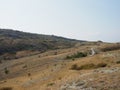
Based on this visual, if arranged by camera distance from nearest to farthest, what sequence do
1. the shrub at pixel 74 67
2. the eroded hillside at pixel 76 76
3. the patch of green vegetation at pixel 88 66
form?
the eroded hillside at pixel 76 76 → the patch of green vegetation at pixel 88 66 → the shrub at pixel 74 67

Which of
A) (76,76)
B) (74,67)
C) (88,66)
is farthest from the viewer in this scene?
(74,67)

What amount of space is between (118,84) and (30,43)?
9373 cm

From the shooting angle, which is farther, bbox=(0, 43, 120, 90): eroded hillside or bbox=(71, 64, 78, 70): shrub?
A: bbox=(71, 64, 78, 70): shrub

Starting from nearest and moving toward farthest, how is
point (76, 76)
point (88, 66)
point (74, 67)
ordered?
point (76, 76) < point (88, 66) < point (74, 67)

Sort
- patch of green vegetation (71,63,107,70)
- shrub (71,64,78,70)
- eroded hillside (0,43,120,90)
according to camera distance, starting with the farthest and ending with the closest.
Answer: shrub (71,64,78,70), patch of green vegetation (71,63,107,70), eroded hillside (0,43,120,90)

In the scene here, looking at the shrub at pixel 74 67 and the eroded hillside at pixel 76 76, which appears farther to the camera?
the shrub at pixel 74 67

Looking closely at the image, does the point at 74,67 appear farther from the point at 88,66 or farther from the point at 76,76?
the point at 76,76

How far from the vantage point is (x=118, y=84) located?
1004 inches

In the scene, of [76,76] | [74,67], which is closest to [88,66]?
[74,67]

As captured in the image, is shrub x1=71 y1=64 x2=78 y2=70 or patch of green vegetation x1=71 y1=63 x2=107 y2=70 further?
shrub x1=71 y1=64 x2=78 y2=70

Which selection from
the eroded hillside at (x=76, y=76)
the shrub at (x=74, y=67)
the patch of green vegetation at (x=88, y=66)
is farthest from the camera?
the shrub at (x=74, y=67)

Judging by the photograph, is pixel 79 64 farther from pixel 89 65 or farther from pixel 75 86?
pixel 75 86

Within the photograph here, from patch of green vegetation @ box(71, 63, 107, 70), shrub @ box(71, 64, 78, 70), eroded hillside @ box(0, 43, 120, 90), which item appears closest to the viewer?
eroded hillside @ box(0, 43, 120, 90)

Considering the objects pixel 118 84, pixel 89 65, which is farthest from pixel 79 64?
pixel 118 84
